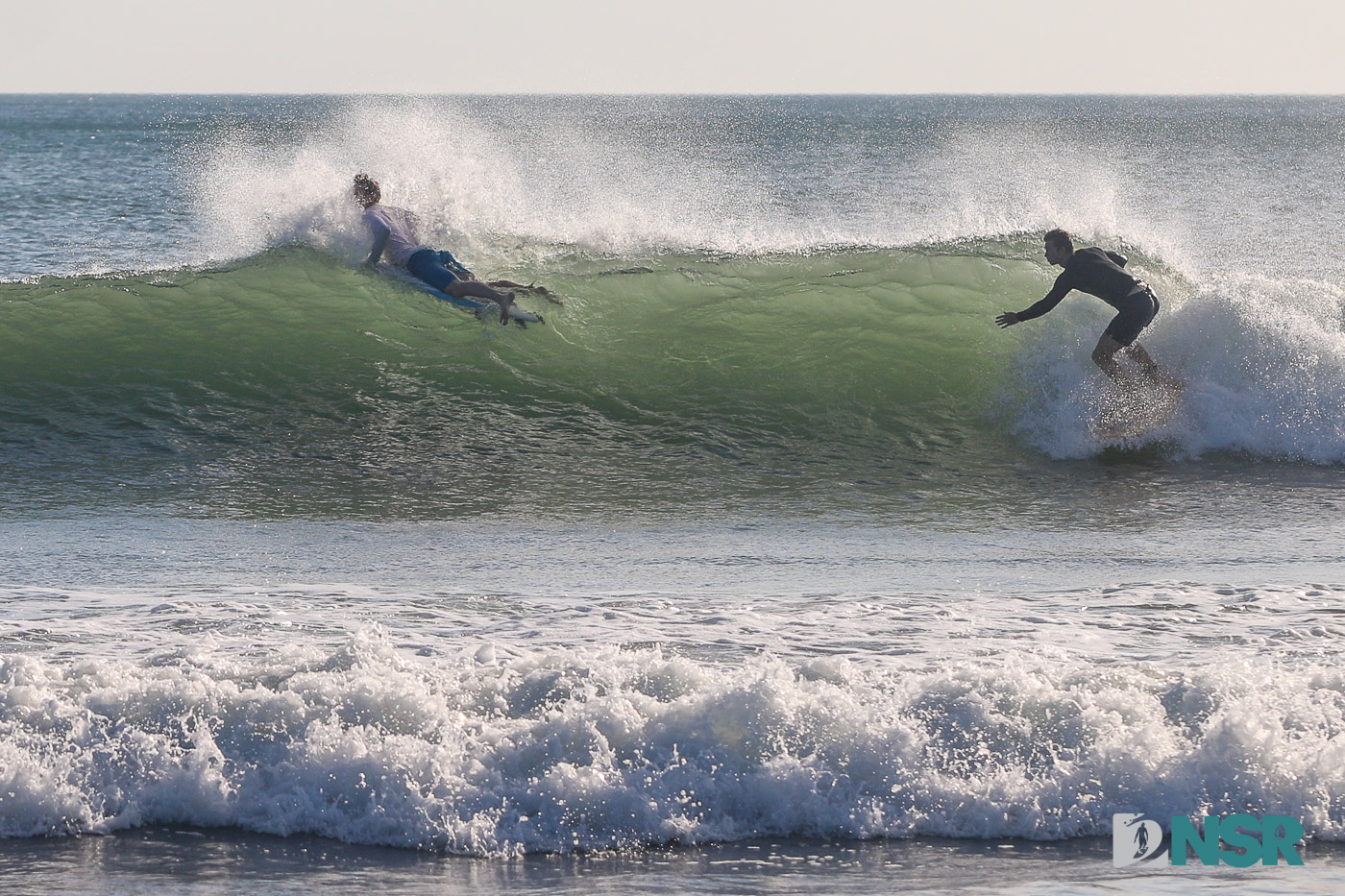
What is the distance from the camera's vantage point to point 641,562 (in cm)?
650

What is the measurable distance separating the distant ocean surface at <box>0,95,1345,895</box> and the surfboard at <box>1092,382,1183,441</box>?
129 mm

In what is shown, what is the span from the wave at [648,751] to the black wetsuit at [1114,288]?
526 cm

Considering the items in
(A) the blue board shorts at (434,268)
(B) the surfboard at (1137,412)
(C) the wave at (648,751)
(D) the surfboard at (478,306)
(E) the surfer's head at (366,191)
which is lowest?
(C) the wave at (648,751)

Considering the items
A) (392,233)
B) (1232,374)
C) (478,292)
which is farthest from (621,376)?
(1232,374)

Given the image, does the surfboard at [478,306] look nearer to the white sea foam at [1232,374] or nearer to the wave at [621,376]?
the wave at [621,376]

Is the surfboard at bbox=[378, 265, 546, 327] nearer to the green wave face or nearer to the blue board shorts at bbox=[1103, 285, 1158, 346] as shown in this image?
the green wave face

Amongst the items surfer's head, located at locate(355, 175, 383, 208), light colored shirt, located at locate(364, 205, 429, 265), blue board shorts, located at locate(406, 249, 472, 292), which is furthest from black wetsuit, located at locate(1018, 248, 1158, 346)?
surfer's head, located at locate(355, 175, 383, 208)

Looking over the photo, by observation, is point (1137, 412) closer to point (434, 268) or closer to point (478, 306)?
point (478, 306)

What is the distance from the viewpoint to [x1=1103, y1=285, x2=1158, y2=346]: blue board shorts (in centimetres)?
942

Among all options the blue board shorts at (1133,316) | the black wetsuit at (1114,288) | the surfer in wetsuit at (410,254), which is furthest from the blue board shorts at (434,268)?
the blue board shorts at (1133,316)

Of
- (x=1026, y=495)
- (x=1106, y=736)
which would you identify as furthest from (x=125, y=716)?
(x=1026, y=495)

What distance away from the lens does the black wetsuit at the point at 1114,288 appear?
941 centimetres

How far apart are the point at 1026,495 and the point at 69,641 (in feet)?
18.4

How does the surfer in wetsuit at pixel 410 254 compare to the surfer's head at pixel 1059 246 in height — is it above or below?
above
